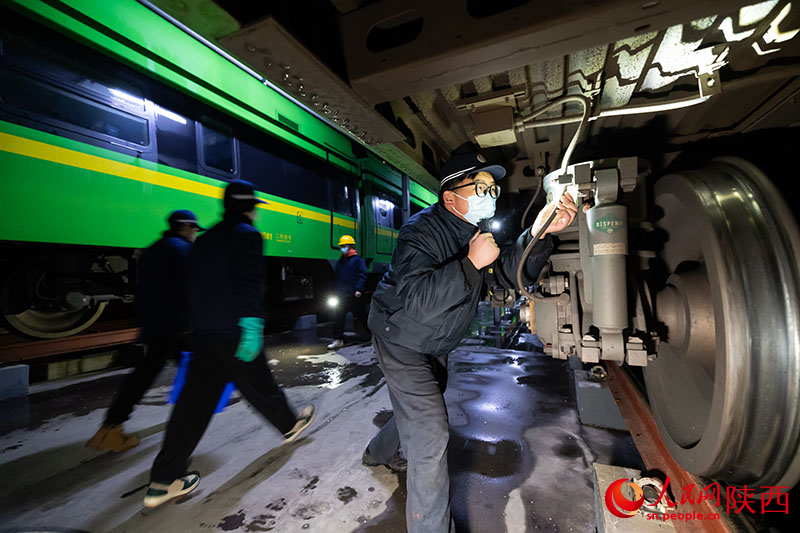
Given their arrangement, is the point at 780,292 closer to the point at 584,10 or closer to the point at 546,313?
the point at 546,313

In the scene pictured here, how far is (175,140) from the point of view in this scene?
3.54 metres

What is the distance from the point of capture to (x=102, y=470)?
1.94 meters

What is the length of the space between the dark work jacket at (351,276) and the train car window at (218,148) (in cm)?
210

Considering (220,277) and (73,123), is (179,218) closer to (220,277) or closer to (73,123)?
(220,277)

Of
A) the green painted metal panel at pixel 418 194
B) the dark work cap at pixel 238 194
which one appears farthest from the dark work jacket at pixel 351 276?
the green painted metal panel at pixel 418 194

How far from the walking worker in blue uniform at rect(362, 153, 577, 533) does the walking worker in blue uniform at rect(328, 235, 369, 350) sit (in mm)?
3221

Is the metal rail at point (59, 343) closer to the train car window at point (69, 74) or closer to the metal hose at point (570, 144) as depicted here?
the train car window at point (69, 74)

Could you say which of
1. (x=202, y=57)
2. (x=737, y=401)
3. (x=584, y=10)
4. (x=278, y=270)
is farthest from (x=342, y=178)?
(x=737, y=401)

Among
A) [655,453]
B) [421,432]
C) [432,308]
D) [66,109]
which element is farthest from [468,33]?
[66,109]

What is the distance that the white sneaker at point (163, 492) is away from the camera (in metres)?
1.62

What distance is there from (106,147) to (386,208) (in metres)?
5.59

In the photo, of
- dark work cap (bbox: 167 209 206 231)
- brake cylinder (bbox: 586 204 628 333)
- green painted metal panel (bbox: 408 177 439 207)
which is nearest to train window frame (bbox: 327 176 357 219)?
green painted metal panel (bbox: 408 177 439 207)

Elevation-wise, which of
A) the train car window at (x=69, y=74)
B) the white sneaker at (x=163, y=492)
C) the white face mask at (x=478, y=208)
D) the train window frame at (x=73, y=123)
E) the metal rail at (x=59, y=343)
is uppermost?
the train car window at (x=69, y=74)

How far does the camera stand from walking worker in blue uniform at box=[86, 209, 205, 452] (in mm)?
2082
